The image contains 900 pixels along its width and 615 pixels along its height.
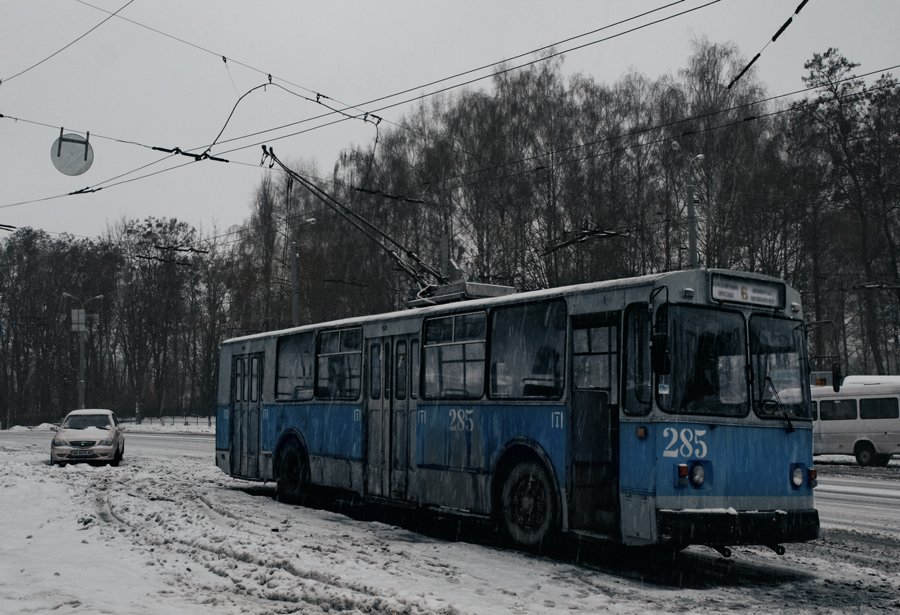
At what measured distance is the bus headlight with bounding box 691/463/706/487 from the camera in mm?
8227

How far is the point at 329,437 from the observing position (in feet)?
46.2

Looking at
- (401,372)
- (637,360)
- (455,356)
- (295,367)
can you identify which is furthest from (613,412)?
(295,367)

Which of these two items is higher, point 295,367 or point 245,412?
point 295,367

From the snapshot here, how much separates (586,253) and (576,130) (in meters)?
6.36

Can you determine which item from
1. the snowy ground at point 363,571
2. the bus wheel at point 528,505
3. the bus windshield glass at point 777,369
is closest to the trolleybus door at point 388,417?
the snowy ground at point 363,571

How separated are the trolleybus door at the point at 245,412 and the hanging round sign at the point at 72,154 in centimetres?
481

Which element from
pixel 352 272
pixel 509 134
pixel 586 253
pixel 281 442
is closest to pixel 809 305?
pixel 586 253

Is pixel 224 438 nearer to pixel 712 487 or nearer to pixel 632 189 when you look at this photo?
pixel 712 487

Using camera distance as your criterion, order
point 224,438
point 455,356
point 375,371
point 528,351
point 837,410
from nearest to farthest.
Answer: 1. point 528,351
2. point 455,356
3. point 375,371
4. point 224,438
5. point 837,410

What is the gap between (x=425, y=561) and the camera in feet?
28.3

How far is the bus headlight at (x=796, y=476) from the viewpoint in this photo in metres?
8.80

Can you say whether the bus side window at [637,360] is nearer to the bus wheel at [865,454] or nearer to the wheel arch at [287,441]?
the wheel arch at [287,441]

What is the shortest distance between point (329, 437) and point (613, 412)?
251 inches

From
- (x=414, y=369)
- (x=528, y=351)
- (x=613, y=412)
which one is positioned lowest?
(x=613, y=412)
